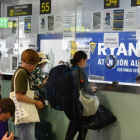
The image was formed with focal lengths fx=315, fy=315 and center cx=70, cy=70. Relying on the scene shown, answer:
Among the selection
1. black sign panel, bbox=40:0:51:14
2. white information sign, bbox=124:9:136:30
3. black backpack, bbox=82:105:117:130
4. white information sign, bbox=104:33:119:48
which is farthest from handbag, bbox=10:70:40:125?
black sign panel, bbox=40:0:51:14

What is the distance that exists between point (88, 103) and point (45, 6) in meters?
2.29

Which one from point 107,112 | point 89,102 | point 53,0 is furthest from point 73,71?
point 53,0

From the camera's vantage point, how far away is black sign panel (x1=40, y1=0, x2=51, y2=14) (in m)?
5.90

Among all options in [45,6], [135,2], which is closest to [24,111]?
[135,2]

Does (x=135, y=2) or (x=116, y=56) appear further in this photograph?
(x=116, y=56)

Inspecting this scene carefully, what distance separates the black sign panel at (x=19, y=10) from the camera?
619 cm

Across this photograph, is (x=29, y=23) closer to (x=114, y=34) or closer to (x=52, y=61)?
Result: (x=52, y=61)

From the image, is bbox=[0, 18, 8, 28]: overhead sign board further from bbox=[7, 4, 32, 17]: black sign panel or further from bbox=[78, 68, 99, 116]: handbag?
bbox=[78, 68, 99, 116]: handbag

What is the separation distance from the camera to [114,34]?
16.5 ft

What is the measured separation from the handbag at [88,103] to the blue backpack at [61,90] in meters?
0.10

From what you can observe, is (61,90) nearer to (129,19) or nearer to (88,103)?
(88,103)

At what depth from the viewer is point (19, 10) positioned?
634cm

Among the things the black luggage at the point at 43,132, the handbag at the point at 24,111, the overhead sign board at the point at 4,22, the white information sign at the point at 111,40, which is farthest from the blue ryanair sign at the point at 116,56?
the overhead sign board at the point at 4,22

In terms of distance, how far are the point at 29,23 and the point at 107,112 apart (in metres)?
2.46
